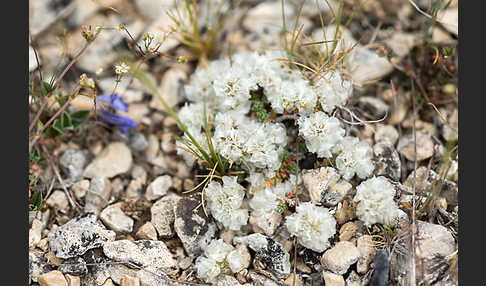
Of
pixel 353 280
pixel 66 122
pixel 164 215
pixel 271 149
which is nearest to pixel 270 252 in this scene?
pixel 353 280

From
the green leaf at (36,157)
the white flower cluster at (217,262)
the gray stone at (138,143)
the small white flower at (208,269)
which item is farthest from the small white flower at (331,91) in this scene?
the green leaf at (36,157)

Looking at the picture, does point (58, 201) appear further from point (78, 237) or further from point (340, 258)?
point (340, 258)

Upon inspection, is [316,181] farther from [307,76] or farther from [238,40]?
[238,40]

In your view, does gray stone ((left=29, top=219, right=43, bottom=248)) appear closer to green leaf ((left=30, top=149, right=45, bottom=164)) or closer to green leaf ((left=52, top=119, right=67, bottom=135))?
green leaf ((left=30, top=149, right=45, bottom=164))

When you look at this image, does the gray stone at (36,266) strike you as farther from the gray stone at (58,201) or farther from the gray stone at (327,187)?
the gray stone at (327,187)

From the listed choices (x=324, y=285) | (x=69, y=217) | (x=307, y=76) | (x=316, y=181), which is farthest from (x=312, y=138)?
(x=69, y=217)
